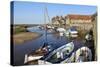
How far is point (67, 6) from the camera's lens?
1780mm

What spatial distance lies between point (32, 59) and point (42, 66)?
0.11 metres

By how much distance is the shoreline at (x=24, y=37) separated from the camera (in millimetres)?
1600

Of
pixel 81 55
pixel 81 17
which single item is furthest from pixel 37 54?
pixel 81 17

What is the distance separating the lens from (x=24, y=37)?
5.35ft

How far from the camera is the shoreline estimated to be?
1.60 metres

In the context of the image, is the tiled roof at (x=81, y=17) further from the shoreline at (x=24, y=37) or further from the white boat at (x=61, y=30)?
the shoreline at (x=24, y=37)

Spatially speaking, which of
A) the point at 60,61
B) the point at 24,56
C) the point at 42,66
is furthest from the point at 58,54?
the point at 24,56

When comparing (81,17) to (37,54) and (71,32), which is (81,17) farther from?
(37,54)

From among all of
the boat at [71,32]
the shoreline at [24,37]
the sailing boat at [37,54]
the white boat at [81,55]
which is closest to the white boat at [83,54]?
the white boat at [81,55]

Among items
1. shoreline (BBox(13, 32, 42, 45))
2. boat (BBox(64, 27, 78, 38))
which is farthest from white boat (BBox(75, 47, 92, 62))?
shoreline (BBox(13, 32, 42, 45))

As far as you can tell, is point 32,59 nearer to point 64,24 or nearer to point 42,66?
point 42,66

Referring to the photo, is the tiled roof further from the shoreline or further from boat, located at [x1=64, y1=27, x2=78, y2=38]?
the shoreline
